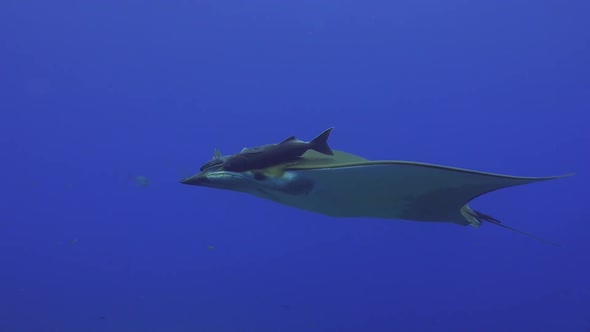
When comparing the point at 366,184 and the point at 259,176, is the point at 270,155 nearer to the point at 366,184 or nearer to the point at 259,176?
the point at 259,176

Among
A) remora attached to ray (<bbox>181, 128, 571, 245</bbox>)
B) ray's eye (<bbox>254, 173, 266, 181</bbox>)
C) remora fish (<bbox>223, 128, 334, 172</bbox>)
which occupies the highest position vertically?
remora fish (<bbox>223, 128, 334, 172</bbox>)

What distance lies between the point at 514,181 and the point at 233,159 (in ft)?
3.18

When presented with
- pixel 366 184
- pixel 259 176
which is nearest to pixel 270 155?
pixel 259 176

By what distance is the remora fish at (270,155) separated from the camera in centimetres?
157

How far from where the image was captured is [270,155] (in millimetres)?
1580

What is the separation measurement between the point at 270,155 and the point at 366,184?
36 centimetres

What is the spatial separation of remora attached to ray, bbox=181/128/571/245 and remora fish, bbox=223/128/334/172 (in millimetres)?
19

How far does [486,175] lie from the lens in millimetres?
1387

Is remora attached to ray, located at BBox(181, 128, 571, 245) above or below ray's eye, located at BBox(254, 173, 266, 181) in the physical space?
below

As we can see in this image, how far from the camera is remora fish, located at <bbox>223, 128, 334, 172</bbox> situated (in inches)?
62.0

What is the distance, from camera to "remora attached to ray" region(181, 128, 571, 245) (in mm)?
1425

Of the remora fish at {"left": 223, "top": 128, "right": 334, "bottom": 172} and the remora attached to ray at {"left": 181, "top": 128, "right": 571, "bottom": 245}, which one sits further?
the remora fish at {"left": 223, "top": 128, "right": 334, "bottom": 172}

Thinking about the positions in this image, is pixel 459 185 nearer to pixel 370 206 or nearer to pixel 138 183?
pixel 370 206

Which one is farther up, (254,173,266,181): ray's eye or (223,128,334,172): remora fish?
(223,128,334,172): remora fish
